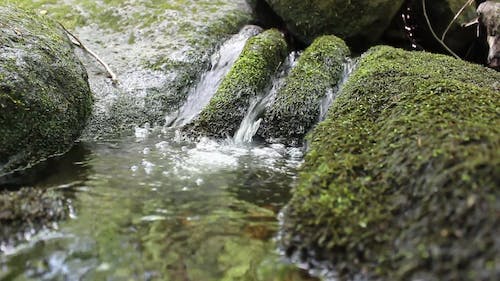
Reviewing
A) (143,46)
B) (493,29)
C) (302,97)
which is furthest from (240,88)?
(493,29)

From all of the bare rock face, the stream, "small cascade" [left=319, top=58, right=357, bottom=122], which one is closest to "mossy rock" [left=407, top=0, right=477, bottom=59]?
the bare rock face

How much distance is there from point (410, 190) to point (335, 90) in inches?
137

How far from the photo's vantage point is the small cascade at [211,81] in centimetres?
609

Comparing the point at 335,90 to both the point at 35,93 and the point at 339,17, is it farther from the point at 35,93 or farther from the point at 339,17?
the point at 35,93

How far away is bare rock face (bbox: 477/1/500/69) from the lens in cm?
676

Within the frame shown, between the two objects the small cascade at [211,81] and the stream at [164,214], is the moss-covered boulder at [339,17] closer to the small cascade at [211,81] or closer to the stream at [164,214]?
the small cascade at [211,81]

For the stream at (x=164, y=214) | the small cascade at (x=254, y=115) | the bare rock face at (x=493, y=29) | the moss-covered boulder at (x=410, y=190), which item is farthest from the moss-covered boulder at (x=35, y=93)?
the bare rock face at (x=493, y=29)

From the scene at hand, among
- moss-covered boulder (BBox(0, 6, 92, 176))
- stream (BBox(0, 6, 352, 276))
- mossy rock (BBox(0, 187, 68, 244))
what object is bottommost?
stream (BBox(0, 6, 352, 276))

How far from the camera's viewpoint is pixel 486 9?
23.3 feet

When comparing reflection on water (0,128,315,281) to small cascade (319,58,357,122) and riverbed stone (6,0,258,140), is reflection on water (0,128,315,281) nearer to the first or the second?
small cascade (319,58,357,122)

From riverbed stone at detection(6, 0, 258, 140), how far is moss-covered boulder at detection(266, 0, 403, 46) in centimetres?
99

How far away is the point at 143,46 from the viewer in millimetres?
7059

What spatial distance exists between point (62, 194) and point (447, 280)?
2.69 metres

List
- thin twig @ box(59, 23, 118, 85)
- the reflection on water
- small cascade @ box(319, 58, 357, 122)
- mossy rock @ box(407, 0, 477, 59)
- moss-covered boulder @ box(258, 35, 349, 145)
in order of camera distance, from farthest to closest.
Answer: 1. mossy rock @ box(407, 0, 477, 59)
2. thin twig @ box(59, 23, 118, 85)
3. small cascade @ box(319, 58, 357, 122)
4. moss-covered boulder @ box(258, 35, 349, 145)
5. the reflection on water
